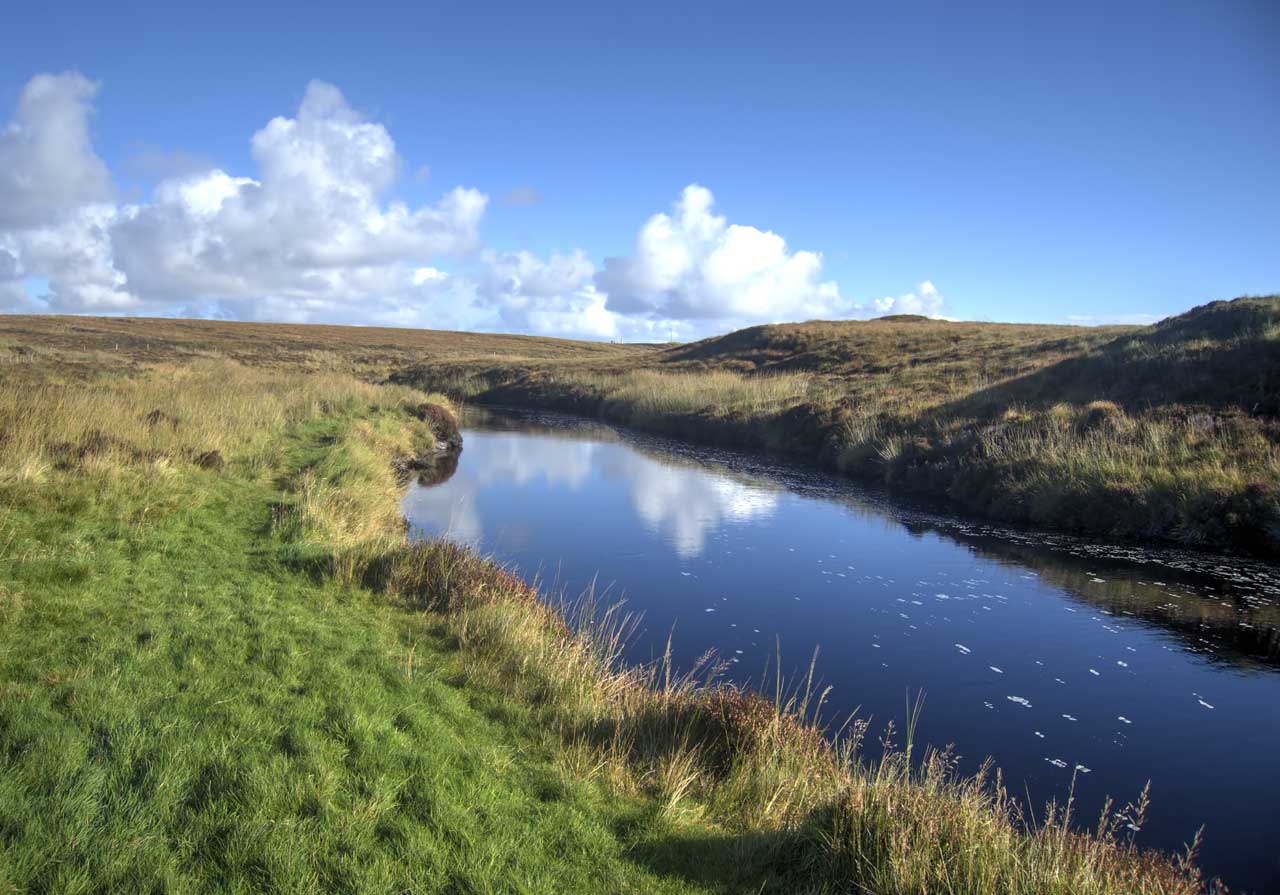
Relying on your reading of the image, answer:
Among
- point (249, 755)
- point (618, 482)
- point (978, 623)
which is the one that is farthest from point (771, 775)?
point (618, 482)

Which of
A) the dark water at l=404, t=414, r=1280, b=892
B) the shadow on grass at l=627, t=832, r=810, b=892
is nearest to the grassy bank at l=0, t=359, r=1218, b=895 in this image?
the shadow on grass at l=627, t=832, r=810, b=892

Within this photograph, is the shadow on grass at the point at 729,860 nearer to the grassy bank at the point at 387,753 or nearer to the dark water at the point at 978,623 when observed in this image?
the grassy bank at the point at 387,753

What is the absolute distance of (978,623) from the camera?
11.6 m

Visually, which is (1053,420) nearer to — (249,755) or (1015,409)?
(1015,409)

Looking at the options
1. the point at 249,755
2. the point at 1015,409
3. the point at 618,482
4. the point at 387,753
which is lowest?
the point at 618,482

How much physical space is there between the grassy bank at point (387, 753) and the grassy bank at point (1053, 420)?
12278mm

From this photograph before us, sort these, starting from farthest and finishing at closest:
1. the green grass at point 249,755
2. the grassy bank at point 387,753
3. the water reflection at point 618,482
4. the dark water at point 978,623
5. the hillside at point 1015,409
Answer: the water reflection at point 618,482 → the hillside at point 1015,409 → the dark water at point 978,623 → the grassy bank at point 387,753 → the green grass at point 249,755

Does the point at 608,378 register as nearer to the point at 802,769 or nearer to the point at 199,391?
the point at 199,391

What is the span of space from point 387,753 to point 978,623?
9.20 m

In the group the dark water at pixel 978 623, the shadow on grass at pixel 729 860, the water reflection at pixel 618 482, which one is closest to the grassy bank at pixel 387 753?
the shadow on grass at pixel 729 860

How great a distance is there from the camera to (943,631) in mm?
11164

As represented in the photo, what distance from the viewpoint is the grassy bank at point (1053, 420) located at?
647 inches

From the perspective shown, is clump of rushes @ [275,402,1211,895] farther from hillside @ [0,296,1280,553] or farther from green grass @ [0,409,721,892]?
hillside @ [0,296,1280,553]

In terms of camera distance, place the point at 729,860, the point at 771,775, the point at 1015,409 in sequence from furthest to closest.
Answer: the point at 1015,409, the point at 771,775, the point at 729,860
